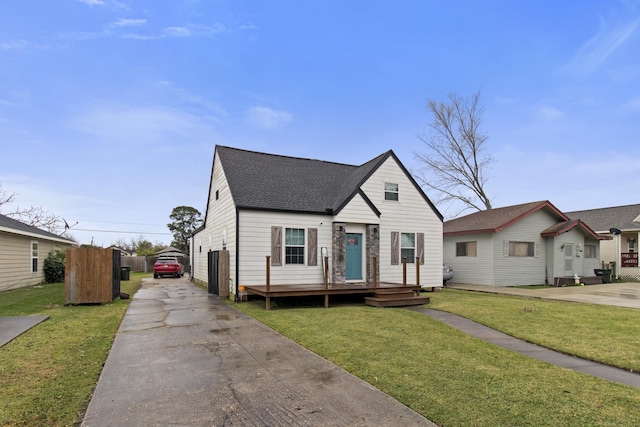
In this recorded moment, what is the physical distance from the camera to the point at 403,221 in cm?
1550

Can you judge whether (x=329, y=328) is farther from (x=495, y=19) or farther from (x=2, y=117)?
(x=2, y=117)

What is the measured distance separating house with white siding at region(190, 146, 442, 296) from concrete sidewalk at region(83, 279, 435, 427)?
519 centimetres

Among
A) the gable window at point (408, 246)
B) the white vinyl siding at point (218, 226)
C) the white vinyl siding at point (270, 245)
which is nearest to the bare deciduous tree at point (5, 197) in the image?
the white vinyl siding at point (218, 226)

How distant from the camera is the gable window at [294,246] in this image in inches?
517

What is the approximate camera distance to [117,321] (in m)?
8.69

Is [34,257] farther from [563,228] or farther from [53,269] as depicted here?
[563,228]

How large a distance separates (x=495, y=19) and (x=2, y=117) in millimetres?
22769

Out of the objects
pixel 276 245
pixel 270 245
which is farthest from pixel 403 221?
pixel 270 245

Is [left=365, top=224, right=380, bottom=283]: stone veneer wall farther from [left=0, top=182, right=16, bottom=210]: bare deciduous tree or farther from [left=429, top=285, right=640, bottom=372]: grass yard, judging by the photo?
[left=0, top=182, right=16, bottom=210]: bare deciduous tree

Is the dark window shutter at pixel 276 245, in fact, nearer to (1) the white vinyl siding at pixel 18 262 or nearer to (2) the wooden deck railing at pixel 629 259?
(1) the white vinyl siding at pixel 18 262

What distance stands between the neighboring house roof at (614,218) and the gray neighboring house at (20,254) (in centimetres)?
3417

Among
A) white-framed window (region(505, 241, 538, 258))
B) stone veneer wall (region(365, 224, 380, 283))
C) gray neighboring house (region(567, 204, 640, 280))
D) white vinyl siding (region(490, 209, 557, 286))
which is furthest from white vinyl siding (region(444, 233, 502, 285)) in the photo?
gray neighboring house (region(567, 204, 640, 280))

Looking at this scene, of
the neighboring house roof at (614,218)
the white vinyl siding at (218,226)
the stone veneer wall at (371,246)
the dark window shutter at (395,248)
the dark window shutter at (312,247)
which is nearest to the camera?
the white vinyl siding at (218,226)

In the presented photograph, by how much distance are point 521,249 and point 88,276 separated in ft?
67.8
